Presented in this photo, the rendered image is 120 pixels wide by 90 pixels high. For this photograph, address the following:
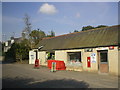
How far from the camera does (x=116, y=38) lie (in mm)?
14750

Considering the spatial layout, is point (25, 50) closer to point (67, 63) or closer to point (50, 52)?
point (50, 52)

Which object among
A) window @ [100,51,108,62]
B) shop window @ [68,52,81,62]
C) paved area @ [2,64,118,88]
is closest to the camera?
paved area @ [2,64,118,88]

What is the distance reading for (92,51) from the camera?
16.2 m

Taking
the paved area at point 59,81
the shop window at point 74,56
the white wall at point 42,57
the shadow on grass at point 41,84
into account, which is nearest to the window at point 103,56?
the paved area at point 59,81

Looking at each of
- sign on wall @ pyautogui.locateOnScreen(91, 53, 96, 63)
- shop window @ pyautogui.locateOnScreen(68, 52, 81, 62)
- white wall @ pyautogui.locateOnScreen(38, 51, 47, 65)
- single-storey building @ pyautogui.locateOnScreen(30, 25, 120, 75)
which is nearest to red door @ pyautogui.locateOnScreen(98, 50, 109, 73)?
single-storey building @ pyautogui.locateOnScreen(30, 25, 120, 75)

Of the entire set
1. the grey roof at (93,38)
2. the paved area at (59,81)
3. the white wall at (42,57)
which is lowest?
the paved area at (59,81)

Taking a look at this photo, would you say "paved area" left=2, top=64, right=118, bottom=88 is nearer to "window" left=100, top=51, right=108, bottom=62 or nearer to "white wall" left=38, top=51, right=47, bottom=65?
"window" left=100, top=51, right=108, bottom=62

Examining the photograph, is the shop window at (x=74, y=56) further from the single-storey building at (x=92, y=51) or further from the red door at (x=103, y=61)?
the red door at (x=103, y=61)

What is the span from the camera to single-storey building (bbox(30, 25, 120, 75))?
1438 cm

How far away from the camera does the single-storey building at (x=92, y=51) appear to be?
47.2 feet

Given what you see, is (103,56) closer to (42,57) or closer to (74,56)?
(74,56)

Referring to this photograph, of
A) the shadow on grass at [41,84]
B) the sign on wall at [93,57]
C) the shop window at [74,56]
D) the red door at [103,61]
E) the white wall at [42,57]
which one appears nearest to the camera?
the shadow on grass at [41,84]

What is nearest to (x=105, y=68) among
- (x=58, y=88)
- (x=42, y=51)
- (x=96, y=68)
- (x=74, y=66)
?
(x=96, y=68)

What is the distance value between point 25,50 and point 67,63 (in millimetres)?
14416
